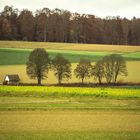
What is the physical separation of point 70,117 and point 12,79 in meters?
28.3

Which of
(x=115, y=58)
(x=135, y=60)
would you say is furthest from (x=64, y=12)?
(x=115, y=58)

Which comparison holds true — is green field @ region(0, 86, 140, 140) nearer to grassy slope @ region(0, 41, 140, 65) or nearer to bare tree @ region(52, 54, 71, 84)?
bare tree @ region(52, 54, 71, 84)

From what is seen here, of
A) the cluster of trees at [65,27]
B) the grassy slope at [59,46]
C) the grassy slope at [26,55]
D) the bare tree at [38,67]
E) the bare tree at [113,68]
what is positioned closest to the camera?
the bare tree at [38,67]

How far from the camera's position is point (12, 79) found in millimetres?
54031

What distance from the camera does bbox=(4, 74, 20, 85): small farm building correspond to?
5359 cm

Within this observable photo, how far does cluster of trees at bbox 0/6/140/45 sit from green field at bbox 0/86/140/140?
50.5 m

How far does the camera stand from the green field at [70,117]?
21.0 metres

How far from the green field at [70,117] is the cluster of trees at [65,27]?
50489mm

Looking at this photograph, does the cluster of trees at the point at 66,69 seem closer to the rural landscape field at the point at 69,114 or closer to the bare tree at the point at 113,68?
the bare tree at the point at 113,68

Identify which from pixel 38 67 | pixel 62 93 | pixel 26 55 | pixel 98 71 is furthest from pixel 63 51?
pixel 62 93

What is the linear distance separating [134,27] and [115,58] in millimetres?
51588

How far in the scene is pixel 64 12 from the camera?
10481 centimetres

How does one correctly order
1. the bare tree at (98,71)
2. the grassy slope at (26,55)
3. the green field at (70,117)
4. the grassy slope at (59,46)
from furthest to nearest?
the grassy slope at (59,46) → the grassy slope at (26,55) → the bare tree at (98,71) → the green field at (70,117)

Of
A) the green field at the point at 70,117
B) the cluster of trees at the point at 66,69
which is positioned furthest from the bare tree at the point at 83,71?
the green field at the point at 70,117
